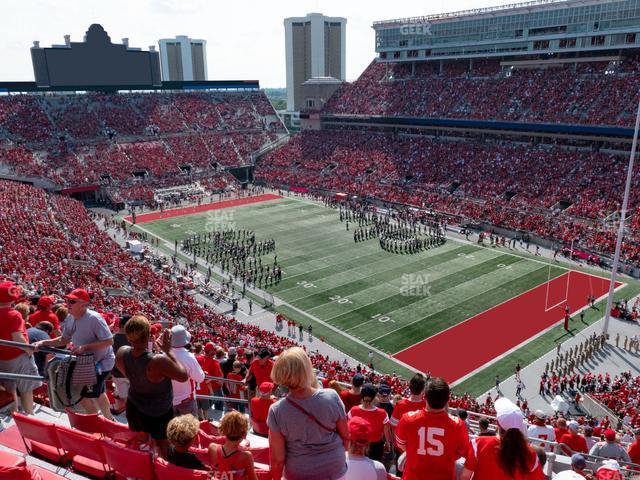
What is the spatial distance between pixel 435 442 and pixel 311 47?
12893cm

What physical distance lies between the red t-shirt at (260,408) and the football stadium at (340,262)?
24 millimetres

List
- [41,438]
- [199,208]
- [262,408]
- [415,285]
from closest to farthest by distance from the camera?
[41,438] → [262,408] → [415,285] → [199,208]

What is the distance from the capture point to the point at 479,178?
4212 centimetres

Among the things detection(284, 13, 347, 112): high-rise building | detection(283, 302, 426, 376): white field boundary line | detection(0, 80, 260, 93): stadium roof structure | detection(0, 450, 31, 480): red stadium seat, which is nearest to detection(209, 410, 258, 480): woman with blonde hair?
detection(0, 450, 31, 480): red stadium seat

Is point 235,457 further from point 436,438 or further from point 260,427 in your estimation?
point 260,427

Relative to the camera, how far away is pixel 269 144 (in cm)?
6216

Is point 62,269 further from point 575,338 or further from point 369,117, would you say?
point 369,117

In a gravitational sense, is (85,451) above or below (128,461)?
below

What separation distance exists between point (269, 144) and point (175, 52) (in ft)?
384

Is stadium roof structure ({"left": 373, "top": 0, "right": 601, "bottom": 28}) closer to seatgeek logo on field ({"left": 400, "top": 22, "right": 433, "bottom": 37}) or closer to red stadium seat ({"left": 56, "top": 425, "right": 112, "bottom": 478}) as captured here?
seatgeek logo on field ({"left": 400, "top": 22, "right": 433, "bottom": 37})

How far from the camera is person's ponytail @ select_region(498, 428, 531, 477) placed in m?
3.47

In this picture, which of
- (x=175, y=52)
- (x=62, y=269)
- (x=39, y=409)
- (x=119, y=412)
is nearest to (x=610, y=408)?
(x=119, y=412)

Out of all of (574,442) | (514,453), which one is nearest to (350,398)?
(514,453)

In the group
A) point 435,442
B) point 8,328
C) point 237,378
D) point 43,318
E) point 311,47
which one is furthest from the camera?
point 311,47
